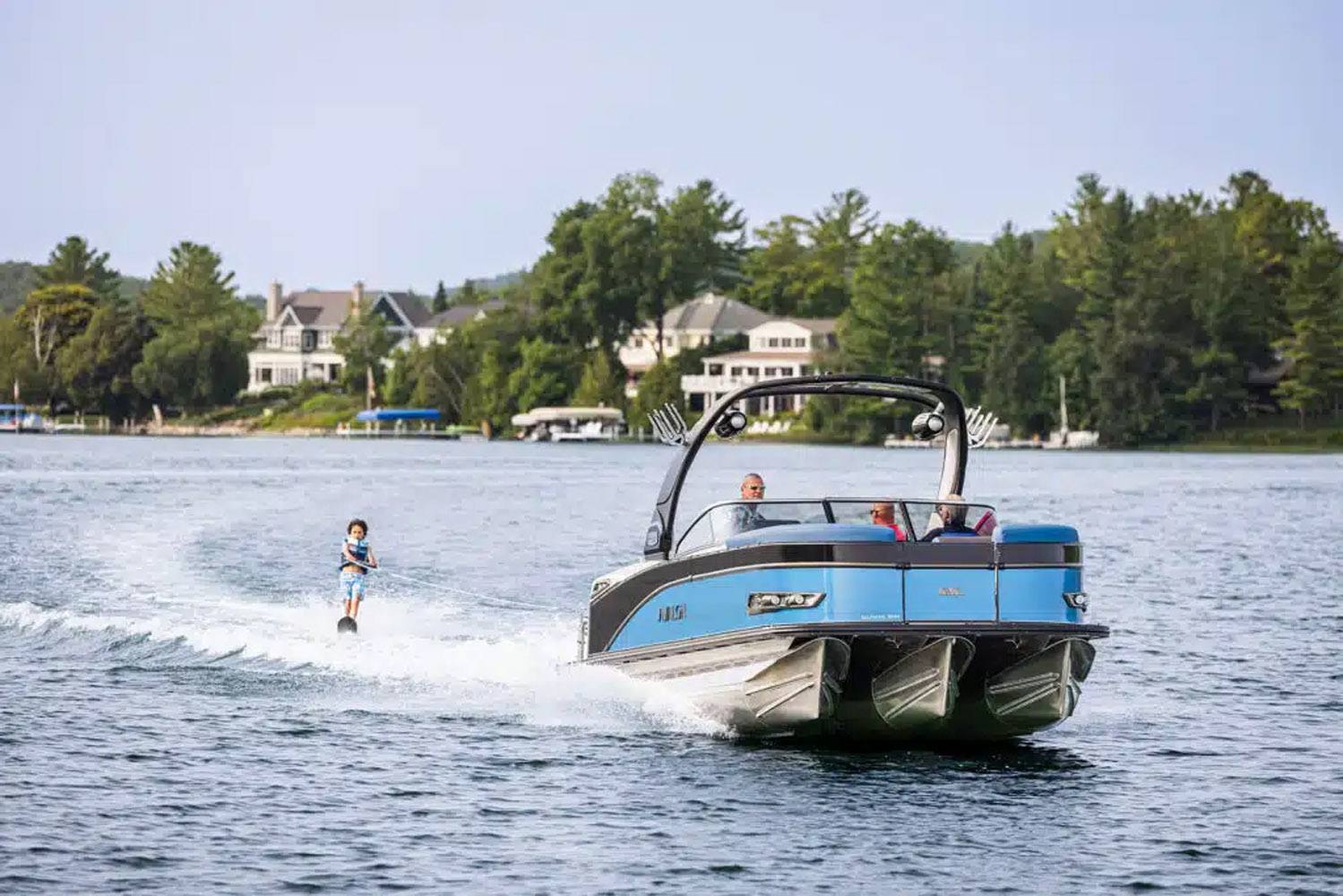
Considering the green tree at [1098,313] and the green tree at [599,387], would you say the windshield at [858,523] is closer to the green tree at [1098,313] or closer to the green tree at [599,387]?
the green tree at [1098,313]

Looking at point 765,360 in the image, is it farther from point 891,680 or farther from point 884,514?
point 891,680

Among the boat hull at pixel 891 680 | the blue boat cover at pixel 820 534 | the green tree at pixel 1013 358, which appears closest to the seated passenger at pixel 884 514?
the blue boat cover at pixel 820 534

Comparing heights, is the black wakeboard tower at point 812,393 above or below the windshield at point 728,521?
above

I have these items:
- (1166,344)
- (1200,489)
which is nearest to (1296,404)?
(1166,344)

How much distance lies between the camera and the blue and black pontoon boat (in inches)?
750

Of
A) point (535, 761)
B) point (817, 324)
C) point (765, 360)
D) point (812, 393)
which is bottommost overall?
point (535, 761)

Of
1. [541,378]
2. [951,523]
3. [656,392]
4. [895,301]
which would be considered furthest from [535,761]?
[541,378]

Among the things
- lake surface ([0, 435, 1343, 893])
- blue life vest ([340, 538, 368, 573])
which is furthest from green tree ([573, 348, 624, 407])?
blue life vest ([340, 538, 368, 573])

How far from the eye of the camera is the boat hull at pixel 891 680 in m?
19.3

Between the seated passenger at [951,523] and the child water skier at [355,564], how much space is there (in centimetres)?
904

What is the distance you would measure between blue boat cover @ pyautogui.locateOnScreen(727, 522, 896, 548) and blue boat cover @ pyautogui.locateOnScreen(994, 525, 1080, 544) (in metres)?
0.92

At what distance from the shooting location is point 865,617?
19.1 m

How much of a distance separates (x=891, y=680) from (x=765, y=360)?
521ft

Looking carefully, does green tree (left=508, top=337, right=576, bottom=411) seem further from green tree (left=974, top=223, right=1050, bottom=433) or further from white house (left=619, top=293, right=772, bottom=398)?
green tree (left=974, top=223, right=1050, bottom=433)
